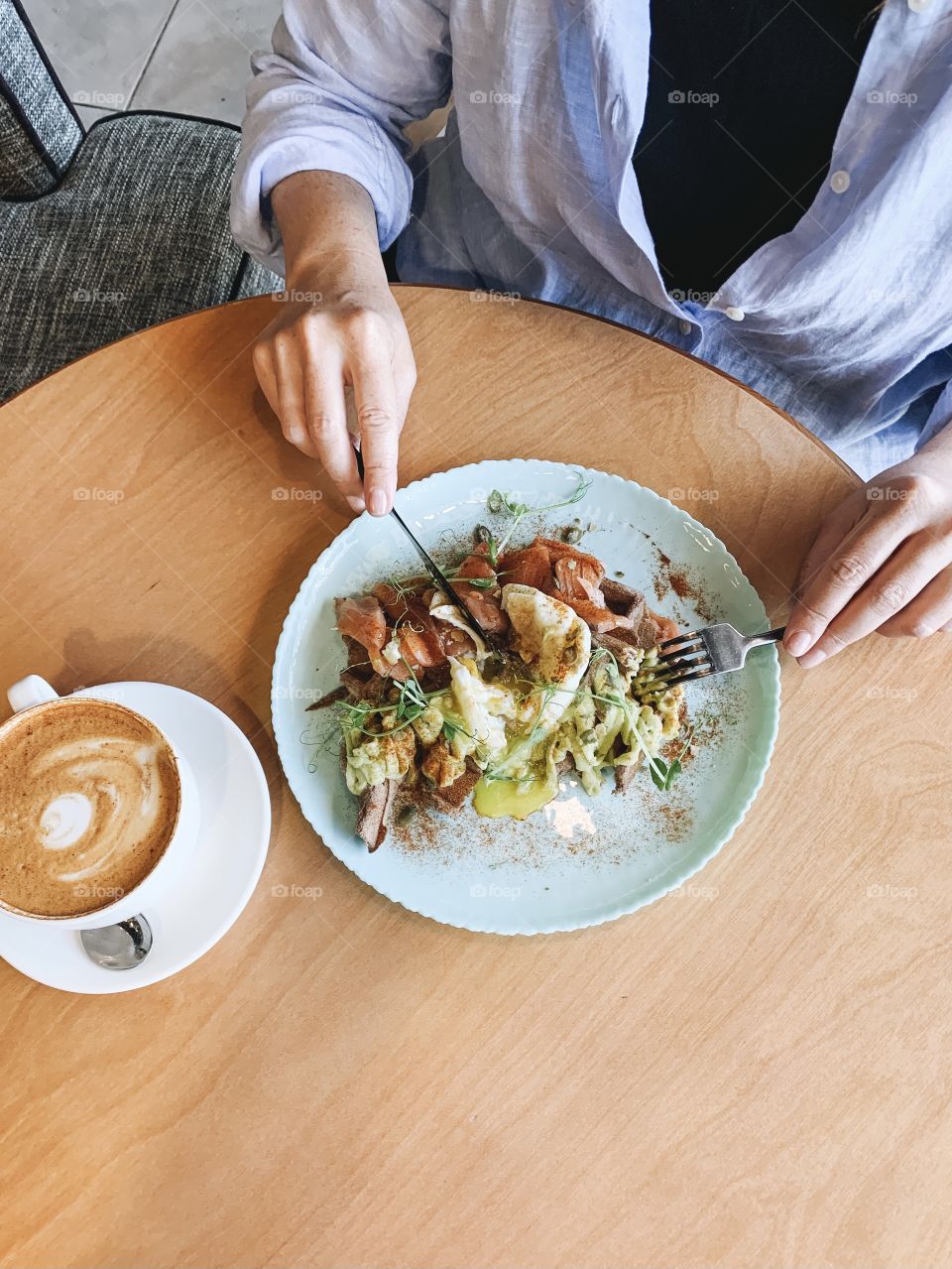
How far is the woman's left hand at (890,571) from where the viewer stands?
111 centimetres

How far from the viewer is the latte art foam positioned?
95 centimetres

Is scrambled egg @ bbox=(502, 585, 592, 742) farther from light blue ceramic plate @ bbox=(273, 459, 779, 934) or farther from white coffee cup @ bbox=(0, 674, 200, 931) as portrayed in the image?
white coffee cup @ bbox=(0, 674, 200, 931)

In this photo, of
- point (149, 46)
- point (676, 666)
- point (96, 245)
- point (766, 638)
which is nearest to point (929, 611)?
point (766, 638)

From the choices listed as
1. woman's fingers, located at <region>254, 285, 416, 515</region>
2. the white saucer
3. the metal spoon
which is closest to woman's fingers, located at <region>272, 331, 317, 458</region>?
woman's fingers, located at <region>254, 285, 416, 515</region>

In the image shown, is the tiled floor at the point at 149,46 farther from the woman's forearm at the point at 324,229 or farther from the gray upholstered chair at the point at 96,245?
the woman's forearm at the point at 324,229

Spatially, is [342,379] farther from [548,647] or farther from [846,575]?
[846,575]

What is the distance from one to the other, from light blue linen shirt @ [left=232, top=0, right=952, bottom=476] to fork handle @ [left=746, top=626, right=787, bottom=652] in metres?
0.41

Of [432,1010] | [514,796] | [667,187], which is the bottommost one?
[432,1010]

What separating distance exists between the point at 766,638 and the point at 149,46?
274 centimetres

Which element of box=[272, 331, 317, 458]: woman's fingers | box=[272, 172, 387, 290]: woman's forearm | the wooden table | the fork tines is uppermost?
box=[272, 172, 387, 290]: woman's forearm

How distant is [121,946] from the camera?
1033 mm

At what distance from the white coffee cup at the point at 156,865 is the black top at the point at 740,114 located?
3.33 ft

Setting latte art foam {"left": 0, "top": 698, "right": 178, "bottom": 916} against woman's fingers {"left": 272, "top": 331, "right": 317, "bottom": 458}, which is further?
woman's fingers {"left": 272, "top": 331, "right": 317, "bottom": 458}

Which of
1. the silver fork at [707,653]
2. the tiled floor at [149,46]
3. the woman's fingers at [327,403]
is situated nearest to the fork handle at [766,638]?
the silver fork at [707,653]
